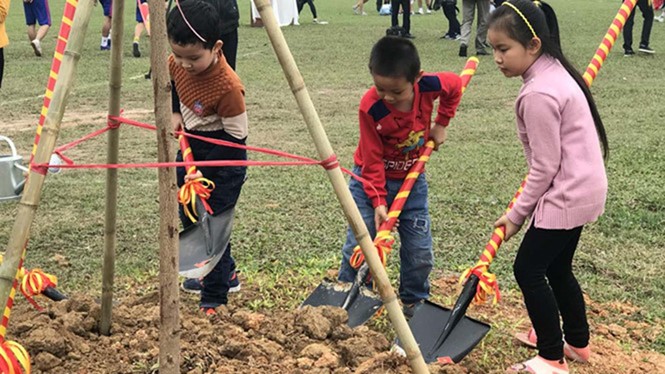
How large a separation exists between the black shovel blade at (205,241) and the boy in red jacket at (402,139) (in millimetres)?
653

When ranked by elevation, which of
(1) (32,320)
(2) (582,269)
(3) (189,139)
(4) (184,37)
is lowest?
(2) (582,269)

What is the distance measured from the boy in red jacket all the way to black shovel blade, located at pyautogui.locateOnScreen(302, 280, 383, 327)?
91 millimetres

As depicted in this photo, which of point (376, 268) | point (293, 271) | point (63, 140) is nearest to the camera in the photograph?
point (376, 268)

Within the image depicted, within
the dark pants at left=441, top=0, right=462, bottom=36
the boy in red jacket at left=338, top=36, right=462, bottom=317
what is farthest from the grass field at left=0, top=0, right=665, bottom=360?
the dark pants at left=441, top=0, right=462, bottom=36

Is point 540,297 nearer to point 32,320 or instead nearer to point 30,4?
point 32,320

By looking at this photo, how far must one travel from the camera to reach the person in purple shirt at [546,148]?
2.91 m

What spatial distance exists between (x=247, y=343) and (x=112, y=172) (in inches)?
32.8

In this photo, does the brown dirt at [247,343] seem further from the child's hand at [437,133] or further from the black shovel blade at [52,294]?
the child's hand at [437,133]

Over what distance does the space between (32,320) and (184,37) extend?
1.30m

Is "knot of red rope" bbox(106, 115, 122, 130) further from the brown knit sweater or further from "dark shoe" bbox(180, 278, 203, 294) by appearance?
"dark shoe" bbox(180, 278, 203, 294)

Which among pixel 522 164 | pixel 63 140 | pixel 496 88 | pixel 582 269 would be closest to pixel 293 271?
pixel 582 269

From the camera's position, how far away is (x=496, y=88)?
400 inches

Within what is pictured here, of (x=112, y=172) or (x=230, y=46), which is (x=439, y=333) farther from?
(x=230, y=46)

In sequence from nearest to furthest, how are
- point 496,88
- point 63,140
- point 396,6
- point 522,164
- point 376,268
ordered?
point 376,268, point 522,164, point 63,140, point 496,88, point 396,6
